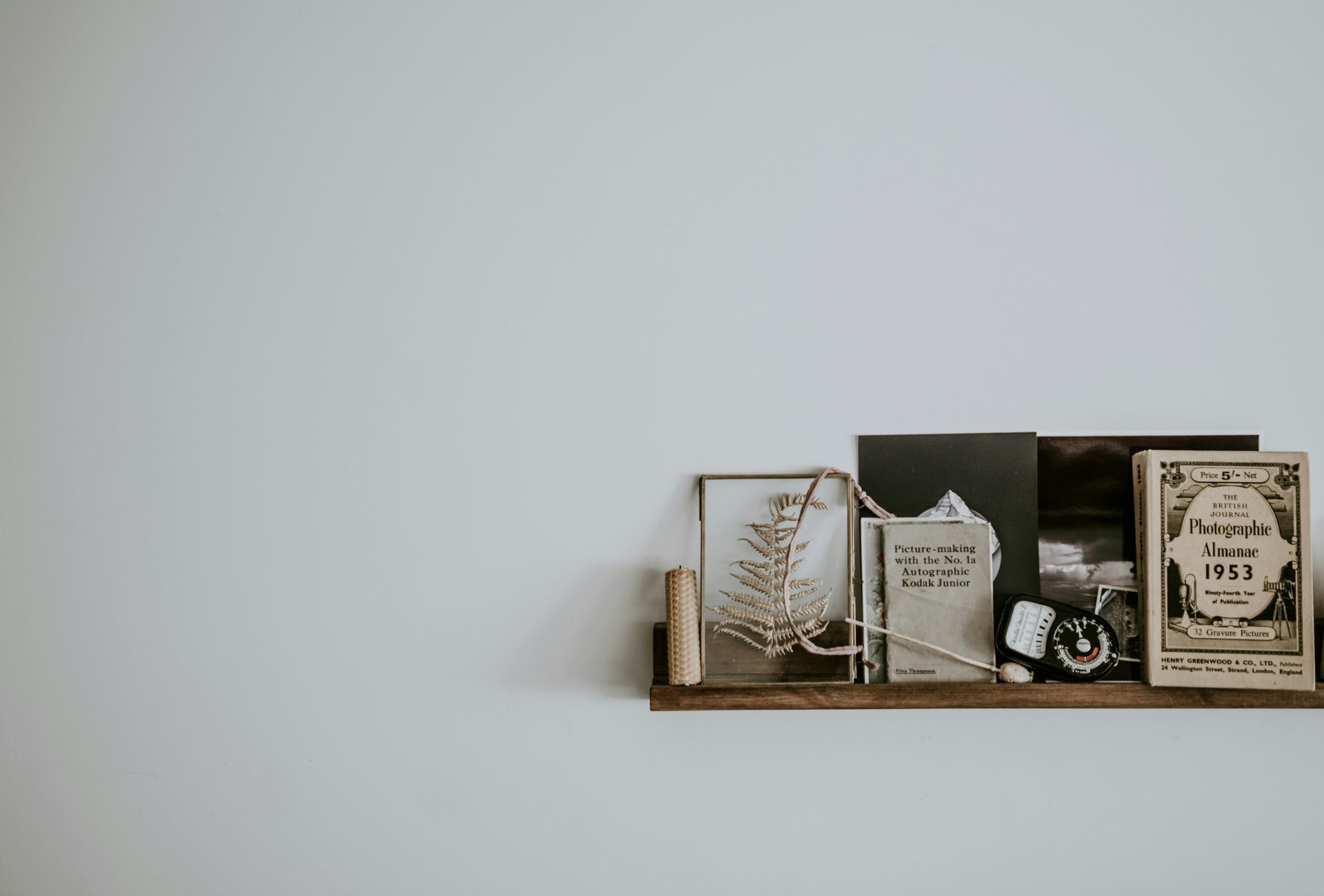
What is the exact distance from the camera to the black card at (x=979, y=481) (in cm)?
101

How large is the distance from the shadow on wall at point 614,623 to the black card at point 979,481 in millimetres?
277

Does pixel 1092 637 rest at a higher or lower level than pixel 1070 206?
lower

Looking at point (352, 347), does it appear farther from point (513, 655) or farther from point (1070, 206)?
point (1070, 206)

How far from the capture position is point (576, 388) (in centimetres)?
108

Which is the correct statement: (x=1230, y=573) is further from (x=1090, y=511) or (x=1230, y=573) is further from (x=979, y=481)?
(x=979, y=481)

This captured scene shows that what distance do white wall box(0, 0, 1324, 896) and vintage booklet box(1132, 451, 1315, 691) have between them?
12 cm

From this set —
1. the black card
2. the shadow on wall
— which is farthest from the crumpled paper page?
the shadow on wall

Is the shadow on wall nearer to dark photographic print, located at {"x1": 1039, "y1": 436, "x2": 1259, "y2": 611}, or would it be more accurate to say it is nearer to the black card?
the black card

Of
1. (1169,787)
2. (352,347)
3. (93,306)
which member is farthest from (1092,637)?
(93,306)

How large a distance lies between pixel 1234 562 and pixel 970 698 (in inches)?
15.4

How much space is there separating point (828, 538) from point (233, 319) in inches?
37.6

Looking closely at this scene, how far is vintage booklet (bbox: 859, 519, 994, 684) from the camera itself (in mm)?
967

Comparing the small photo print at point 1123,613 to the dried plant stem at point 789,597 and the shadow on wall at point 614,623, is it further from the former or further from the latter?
the shadow on wall at point 614,623

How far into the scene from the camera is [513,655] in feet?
3.52
